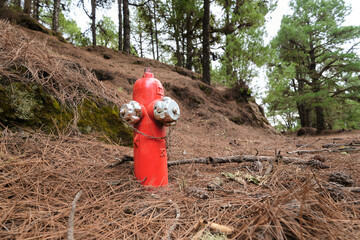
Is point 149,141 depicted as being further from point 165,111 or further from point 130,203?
point 130,203

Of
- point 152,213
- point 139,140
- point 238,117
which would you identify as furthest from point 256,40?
point 152,213

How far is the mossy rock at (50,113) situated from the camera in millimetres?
1749

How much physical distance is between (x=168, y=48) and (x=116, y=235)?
14191mm

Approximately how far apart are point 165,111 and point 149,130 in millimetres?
213

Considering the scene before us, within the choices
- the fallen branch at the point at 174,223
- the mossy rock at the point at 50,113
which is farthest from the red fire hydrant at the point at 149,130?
the mossy rock at the point at 50,113

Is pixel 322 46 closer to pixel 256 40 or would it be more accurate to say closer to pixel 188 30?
pixel 256 40

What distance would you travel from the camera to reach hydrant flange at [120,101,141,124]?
1.37 meters

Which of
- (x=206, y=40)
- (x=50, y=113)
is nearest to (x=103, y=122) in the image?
(x=50, y=113)

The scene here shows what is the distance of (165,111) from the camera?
1.38m

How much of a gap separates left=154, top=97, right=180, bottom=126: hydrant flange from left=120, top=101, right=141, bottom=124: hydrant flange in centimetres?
14

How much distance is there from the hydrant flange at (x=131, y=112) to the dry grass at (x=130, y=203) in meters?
0.48

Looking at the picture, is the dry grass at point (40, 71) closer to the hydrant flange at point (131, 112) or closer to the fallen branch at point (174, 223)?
the hydrant flange at point (131, 112)

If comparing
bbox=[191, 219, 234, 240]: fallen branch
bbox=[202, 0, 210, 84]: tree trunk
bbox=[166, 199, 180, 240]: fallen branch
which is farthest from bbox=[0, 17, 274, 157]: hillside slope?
bbox=[191, 219, 234, 240]: fallen branch

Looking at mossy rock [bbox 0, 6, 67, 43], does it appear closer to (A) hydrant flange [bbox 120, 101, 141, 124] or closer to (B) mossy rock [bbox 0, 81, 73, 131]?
(B) mossy rock [bbox 0, 81, 73, 131]
